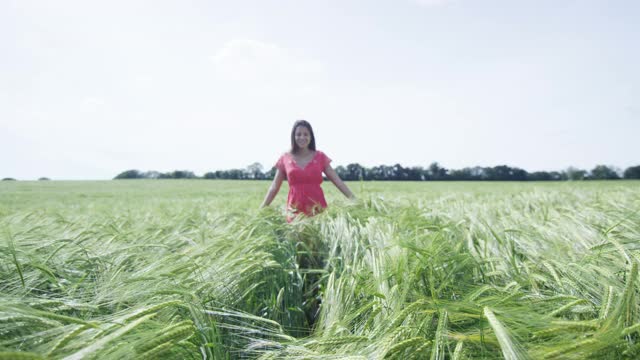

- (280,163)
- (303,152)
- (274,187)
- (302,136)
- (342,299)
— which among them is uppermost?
(302,136)

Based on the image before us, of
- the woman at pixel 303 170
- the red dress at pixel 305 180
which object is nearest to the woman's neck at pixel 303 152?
the woman at pixel 303 170

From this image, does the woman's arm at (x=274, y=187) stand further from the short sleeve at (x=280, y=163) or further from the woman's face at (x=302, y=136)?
the woman's face at (x=302, y=136)

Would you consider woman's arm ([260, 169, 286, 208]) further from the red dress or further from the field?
the field

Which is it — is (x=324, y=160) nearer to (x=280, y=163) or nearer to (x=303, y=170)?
(x=303, y=170)

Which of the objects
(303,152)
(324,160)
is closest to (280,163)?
(303,152)

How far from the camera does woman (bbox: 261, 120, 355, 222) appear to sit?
4.31 m

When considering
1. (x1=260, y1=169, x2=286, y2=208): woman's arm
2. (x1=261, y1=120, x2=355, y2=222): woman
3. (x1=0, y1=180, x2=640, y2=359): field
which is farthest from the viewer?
(x1=261, y1=120, x2=355, y2=222): woman

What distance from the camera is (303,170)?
4340mm

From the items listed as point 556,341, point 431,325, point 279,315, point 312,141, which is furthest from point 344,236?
point 312,141

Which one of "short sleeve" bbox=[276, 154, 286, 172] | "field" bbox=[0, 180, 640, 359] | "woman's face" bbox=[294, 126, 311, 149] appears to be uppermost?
"woman's face" bbox=[294, 126, 311, 149]

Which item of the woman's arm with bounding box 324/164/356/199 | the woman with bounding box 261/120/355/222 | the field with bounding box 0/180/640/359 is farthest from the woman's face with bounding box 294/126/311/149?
the field with bounding box 0/180/640/359

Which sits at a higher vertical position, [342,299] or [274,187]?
[274,187]

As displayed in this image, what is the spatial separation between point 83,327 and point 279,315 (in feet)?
3.71

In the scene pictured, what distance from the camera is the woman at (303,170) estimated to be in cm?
431
